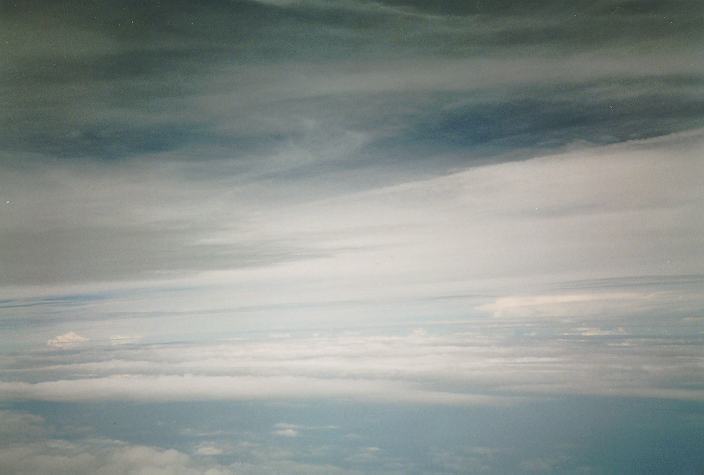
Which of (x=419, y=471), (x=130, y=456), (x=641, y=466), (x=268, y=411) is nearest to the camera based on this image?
(x=268, y=411)

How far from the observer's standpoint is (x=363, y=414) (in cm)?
858

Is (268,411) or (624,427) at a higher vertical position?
(268,411)

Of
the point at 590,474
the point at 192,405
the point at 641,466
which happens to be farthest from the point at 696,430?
the point at 641,466

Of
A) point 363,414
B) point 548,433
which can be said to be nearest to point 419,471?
point 363,414

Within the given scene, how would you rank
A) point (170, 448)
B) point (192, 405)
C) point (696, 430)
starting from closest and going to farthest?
point (696, 430)
point (192, 405)
point (170, 448)

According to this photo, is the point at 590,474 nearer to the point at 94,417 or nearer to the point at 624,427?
the point at 624,427

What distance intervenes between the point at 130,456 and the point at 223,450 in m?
1.19

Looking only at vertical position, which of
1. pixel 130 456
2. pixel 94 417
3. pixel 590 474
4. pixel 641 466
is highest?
pixel 94 417

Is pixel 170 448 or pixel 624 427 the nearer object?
pixel 170 448

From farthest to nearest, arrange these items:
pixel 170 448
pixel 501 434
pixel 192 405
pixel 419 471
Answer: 1. pixel 501 434
2. pixel 419 471
3. pixel 170 448
4. pixel 192 405

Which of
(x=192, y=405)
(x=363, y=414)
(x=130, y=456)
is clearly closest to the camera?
(x=192, y=405)

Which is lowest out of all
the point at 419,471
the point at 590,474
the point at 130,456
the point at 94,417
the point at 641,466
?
the point at 641,466

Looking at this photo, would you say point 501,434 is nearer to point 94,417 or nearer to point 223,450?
point 223,450

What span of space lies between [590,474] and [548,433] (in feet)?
11.1
